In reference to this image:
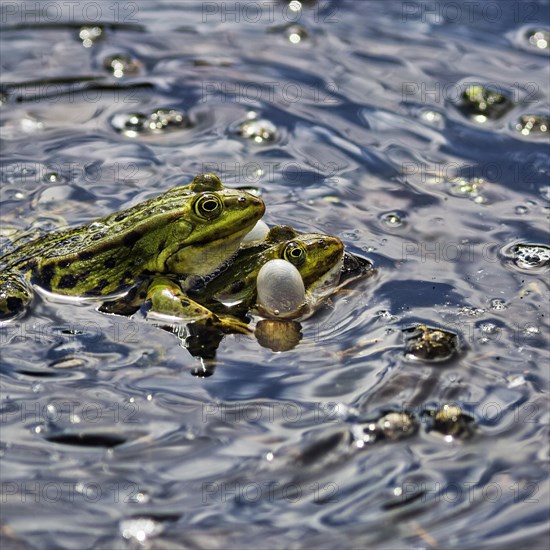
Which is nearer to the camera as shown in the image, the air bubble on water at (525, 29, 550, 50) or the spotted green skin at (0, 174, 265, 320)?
the spotted green skin at (0, 174, 265, 320)

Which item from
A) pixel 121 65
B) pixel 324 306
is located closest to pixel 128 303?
pixel 324 306

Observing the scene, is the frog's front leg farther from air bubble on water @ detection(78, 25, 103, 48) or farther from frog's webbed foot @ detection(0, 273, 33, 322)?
air bubble on water @ detection(78, 25, 103, 48)

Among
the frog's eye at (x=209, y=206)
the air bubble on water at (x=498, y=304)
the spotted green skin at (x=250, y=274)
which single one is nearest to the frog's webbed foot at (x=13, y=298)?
the spotted green skin at (x=250, y=274)

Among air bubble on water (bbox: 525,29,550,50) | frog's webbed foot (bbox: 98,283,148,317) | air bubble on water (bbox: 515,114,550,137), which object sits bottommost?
frog's webbed foot (bbox: 98,283,148,317)

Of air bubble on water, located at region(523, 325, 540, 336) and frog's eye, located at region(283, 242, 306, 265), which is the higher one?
frog's eye, located at region(283, 242, 306, 265)

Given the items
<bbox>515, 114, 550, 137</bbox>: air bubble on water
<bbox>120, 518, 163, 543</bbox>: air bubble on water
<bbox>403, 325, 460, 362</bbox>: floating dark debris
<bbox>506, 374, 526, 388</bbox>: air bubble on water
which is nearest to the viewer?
<bbox>120, 518, 163, 543</bbox>: air bubble on water

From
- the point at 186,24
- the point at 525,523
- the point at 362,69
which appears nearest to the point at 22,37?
the point at 186,24

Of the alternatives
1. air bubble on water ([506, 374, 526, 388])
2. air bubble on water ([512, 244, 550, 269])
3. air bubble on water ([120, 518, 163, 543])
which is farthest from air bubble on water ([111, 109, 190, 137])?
air bubble on water ([120, 518, 163, 543])

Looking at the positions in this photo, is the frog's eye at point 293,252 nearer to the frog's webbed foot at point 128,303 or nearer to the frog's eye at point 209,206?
the frog's eye at point 209,206
